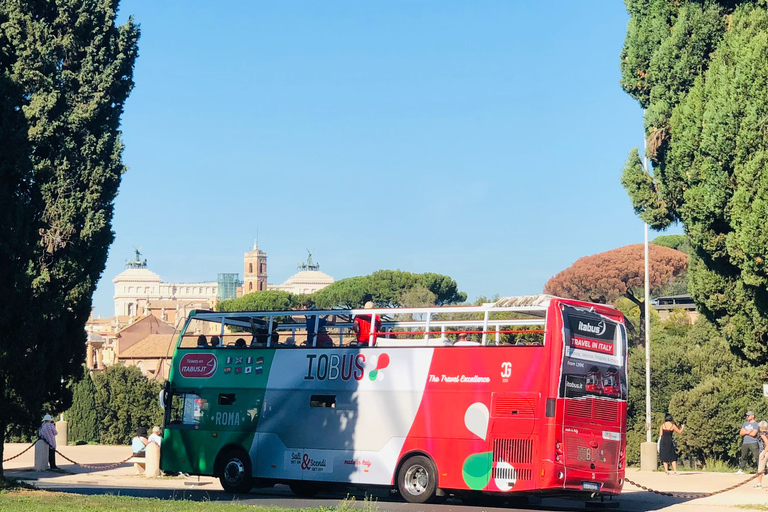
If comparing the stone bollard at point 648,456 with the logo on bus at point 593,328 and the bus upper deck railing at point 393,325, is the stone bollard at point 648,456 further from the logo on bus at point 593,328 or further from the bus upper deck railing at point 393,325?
the logo on bus at point 593,328

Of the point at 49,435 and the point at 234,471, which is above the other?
the point at 49,435

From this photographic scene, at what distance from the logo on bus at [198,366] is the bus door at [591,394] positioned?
8204 millimetres

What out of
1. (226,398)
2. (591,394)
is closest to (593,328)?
(591,394)

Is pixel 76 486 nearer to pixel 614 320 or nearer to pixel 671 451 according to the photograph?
pixel 614 320

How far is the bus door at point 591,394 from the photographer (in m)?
17.5

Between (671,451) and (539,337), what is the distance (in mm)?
9894

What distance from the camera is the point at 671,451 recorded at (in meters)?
26.5

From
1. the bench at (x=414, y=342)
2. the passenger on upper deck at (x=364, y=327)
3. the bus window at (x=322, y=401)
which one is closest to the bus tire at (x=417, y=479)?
the bus window at (x=322, y=401)

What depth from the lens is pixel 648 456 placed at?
28453 mm

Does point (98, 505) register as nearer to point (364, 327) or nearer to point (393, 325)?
point (364, 327)

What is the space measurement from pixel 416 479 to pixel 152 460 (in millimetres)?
9023

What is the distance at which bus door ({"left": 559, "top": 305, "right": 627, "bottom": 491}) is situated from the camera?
1752cm

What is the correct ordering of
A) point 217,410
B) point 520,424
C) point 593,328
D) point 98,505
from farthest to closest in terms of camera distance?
point 217,410 → point 593,328 → point 520,424 → point 98,505

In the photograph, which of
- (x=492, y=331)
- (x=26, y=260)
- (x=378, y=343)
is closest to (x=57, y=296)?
(x=26, y=260)
